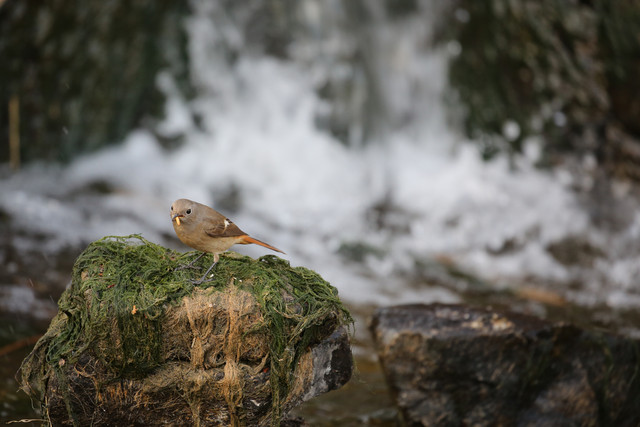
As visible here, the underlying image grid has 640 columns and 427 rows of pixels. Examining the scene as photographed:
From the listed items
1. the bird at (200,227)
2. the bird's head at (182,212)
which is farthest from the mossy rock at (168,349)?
the bird's head at (182,212)

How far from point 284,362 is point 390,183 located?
7935 mm

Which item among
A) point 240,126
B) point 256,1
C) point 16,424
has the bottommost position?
point 16,424

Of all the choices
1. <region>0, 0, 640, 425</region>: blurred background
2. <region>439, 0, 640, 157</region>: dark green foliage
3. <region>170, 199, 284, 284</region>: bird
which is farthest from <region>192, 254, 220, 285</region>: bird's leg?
<region>439, 0, 640, 157</region>: dark green foliage

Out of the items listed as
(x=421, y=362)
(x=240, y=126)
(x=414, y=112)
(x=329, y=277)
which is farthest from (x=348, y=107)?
(x=421, y=362)

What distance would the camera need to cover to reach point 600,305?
25.7ft

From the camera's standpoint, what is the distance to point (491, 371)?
14.8ft

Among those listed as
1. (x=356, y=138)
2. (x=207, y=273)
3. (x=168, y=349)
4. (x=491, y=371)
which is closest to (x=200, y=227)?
(x=207, y=273)

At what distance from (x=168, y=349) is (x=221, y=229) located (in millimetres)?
644

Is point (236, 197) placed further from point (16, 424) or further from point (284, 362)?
point (284, 362)

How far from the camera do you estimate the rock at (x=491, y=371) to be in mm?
4504

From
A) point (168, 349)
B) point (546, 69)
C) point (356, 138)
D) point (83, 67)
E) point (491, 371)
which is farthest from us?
point (356, 138)

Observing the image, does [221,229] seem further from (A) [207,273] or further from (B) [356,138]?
(B) [356,138]

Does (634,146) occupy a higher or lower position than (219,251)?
higher

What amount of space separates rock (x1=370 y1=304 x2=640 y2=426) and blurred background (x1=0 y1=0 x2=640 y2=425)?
2.37 m
